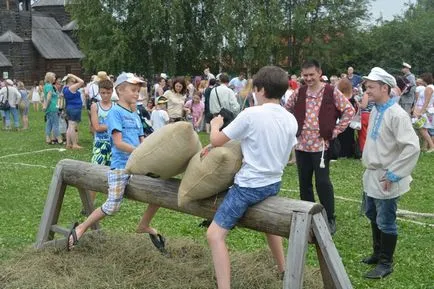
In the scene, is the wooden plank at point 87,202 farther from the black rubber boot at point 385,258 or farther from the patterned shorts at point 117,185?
the black rubber boot at point 385,258

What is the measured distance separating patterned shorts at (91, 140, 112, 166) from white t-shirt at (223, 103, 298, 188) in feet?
11.1

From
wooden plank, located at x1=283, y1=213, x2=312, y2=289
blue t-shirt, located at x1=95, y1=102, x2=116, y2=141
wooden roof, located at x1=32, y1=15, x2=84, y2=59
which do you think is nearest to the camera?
wooden plank, located at x1=283, y1=213, x2=312, y2=289

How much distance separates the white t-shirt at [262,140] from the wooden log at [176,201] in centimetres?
20

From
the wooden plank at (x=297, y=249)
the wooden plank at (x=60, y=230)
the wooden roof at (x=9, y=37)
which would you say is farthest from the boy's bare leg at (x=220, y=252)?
the wooden roof at (x=9, y=37)

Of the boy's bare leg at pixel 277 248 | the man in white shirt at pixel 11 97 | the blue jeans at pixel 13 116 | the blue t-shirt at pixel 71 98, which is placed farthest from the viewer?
the blue jeans at pixel 13 116

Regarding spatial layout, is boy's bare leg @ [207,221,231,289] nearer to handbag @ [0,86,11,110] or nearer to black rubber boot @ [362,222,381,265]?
black rubber boot @ [362,222,381,265]

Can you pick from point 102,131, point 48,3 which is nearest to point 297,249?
point 102,131

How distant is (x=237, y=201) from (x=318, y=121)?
2.52 meters

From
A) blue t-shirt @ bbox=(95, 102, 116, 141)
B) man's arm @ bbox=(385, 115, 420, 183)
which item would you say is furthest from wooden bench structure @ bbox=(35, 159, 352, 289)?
blue t-shirt @ bbox=(95, 102, 116, 141)

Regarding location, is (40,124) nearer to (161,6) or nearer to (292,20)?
(161,6)

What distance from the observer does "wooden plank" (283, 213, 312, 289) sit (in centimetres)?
368

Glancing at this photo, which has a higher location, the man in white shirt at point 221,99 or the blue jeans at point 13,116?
the man in white shirt at point 221,99

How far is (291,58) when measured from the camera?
48.1m

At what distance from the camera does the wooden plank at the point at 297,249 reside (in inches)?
145
